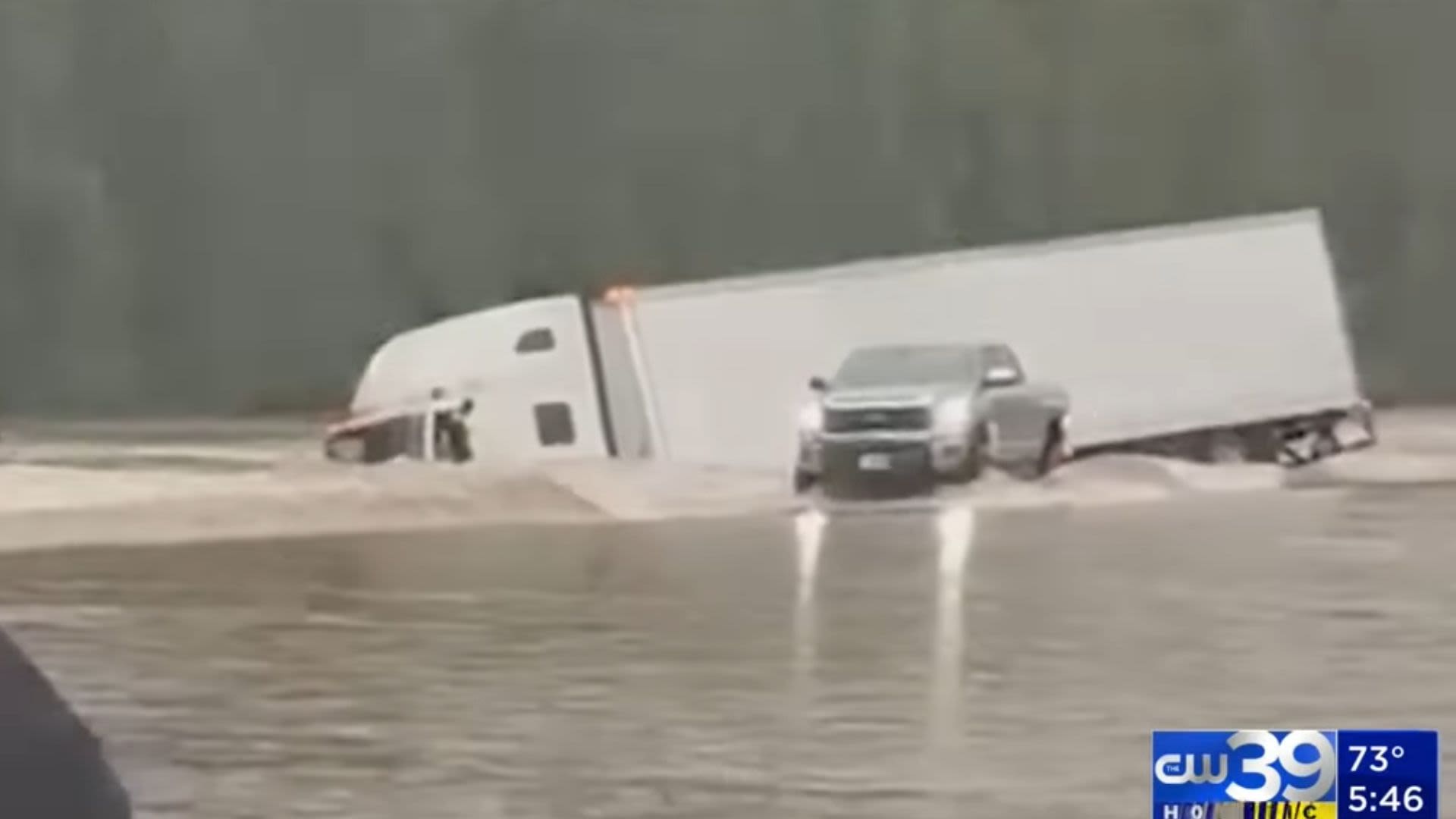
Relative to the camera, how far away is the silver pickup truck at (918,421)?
1907mm

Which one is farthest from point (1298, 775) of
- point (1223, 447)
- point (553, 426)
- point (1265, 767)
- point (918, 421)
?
point (553, 426)

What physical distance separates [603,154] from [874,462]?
272 mm

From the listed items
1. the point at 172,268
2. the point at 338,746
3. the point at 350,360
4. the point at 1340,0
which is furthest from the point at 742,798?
the point at 1340,0

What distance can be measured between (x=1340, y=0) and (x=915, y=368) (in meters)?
0.37

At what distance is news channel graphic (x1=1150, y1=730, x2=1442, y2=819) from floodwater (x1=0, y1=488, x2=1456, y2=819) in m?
0.01

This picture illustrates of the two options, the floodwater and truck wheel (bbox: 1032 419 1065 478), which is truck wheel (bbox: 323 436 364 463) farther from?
truck wheel (bbox: 1032 419 1065 478)

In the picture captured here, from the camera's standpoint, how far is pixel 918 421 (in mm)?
1911

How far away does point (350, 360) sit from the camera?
1.91 metres

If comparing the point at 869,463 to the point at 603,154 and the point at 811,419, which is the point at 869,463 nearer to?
the point at 811,419

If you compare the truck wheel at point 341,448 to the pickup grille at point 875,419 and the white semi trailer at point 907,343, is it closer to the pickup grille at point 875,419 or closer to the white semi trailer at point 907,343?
the white semi trailer at point 907,343

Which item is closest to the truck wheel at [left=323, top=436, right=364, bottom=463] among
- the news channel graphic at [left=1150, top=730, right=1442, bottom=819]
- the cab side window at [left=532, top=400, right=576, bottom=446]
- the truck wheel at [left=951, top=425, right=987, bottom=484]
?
the cab side window at [left=532, top=400, right=576, bottom=446]

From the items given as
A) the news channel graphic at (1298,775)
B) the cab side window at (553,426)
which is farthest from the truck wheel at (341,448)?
the news channel graphic at (1298,775)

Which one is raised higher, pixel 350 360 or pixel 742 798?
pixel 350 360

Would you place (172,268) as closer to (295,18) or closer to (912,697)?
(295,18)
